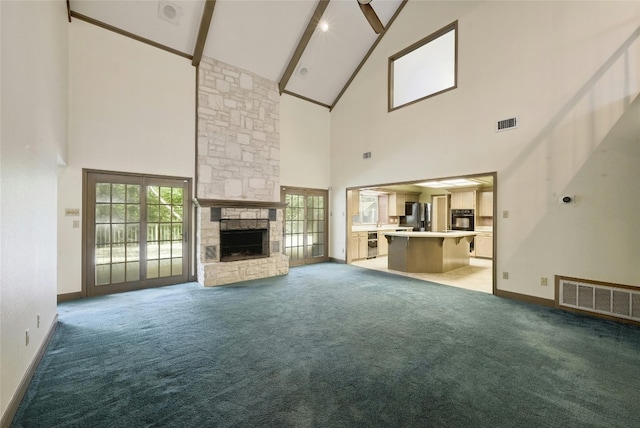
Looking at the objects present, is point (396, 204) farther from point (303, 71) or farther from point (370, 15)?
point (370, 15)

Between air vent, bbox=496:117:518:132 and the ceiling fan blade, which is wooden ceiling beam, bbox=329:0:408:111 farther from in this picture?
air vent, bbox=496:117:518:132

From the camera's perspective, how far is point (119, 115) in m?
4.89

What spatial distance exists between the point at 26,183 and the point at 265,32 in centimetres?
517

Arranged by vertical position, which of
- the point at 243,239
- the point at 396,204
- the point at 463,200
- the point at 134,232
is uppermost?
the point at 463,200

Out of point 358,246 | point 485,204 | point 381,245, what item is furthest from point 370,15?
point 485,204

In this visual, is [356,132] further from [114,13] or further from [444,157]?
[114,13]

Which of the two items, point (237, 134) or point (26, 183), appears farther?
point (237, 134)

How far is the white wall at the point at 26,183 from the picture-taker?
179 cm

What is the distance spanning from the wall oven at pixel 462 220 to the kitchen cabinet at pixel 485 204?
0.33 meters

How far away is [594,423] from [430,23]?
668 cm

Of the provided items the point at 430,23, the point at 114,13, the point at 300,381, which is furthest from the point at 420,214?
the point at 114,13

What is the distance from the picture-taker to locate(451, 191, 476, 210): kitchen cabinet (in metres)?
8.99

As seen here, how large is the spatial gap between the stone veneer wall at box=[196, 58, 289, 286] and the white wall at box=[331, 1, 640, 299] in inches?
131

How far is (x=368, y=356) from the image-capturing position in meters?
2.67
